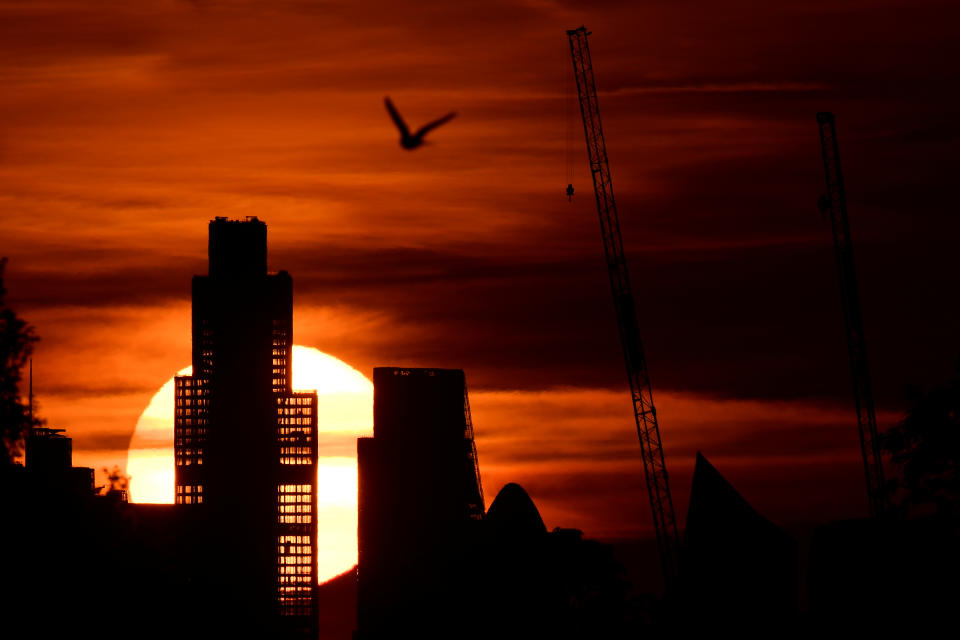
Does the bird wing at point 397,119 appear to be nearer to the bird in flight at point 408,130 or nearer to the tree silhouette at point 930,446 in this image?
the bird in flight at point 408,130

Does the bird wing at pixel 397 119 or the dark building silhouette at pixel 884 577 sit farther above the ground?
the bird wing at pixel 397 119

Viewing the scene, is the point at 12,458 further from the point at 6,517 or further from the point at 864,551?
the point at 864,551

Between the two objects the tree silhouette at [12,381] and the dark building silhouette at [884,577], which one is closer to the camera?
the tree silhouette at [12,381]

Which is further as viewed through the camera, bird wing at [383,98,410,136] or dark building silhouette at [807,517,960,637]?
dark building silhouette at [807,517,960,637]

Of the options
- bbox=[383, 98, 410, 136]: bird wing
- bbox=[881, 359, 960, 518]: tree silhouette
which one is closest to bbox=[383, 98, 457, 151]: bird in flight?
bbox=[383, 98, 410, 136]: bird wing

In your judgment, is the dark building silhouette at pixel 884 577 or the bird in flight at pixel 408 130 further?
the dark building silhouette at pixel 884 577

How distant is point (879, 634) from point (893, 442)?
3137 centimetres

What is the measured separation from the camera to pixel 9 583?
83125mm

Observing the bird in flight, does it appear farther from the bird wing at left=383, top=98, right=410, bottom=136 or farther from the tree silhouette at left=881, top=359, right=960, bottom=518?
the tree silhouette at left=881, top=359, right=960, bottom=518

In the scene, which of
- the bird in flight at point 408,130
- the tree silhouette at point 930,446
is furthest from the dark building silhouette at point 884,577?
the bird in flight at point 408,130

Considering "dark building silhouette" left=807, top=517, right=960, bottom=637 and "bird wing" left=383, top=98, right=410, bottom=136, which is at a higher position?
"bird wing" left=383, top=98, right=410, bottom=136

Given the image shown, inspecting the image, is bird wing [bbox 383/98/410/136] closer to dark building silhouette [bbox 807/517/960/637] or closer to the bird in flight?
the bird in flight

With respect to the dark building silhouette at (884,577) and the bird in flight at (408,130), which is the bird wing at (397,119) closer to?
the bird in flight at (408,130)

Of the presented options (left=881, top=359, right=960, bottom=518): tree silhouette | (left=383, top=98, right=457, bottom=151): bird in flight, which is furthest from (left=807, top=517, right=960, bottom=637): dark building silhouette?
(left=383, top=98, right=457, bottom=151): bird in flight
